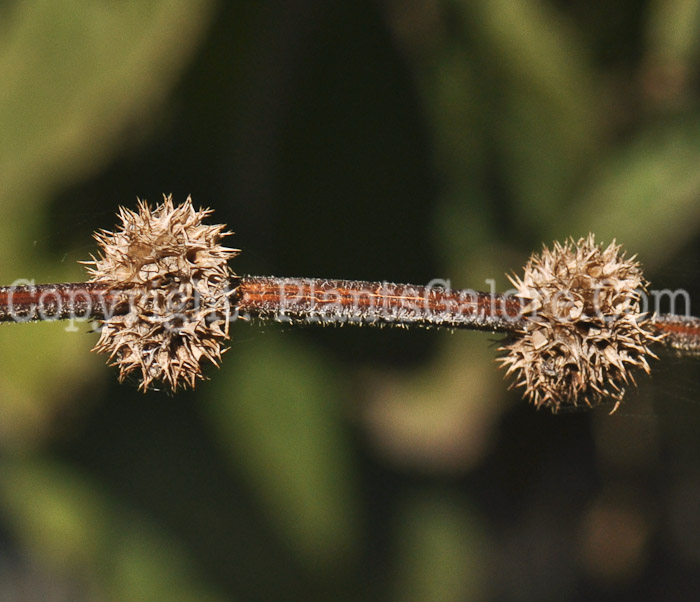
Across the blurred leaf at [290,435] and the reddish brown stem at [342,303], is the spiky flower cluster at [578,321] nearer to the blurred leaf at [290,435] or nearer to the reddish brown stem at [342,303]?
the reddish brown stem at [342,303]

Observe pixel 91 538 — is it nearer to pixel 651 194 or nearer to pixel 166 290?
pixel 166 290

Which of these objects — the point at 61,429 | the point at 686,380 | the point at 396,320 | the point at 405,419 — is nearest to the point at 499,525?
the point at 405,419

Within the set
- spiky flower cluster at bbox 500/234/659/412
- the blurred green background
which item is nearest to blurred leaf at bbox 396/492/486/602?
the blurred green background

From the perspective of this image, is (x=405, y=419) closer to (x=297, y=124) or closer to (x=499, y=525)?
(x=499, y=525)

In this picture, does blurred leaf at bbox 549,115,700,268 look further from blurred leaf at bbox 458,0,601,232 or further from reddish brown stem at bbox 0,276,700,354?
reddish brown stem at bbox 0,276,700,354

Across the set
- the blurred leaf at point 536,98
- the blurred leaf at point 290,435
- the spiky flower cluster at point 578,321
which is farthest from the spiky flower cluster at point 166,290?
the blurred leaf at point 536,98

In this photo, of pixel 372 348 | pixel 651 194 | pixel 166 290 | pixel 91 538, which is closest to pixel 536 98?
pixel 651 194
